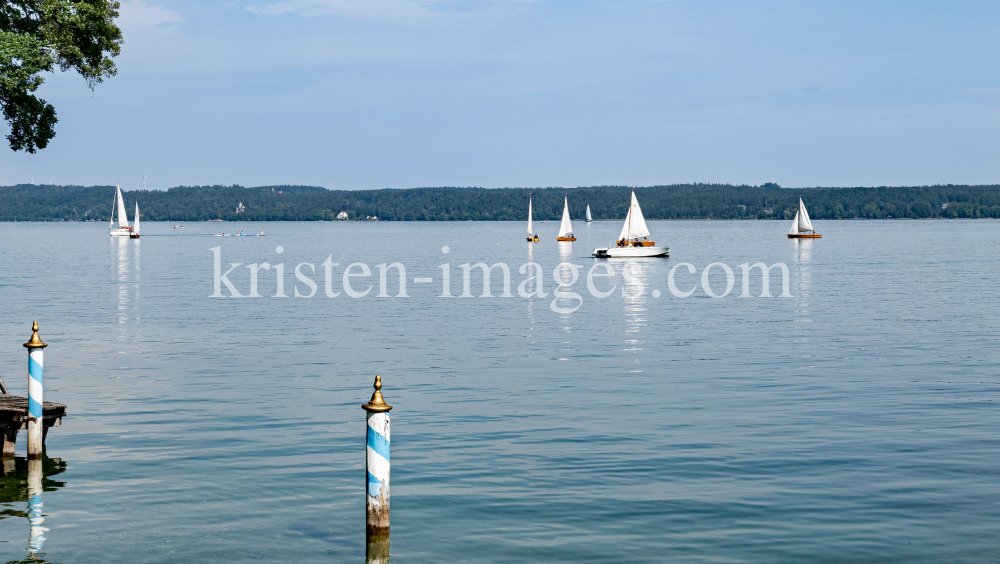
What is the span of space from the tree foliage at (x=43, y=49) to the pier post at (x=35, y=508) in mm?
11231

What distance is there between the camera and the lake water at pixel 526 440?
14156 mm

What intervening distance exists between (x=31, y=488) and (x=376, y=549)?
23.1 feet

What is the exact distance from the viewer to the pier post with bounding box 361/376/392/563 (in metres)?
12.5

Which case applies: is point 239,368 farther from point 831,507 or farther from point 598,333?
point 831,507

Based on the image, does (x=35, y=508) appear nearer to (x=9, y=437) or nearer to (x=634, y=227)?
(x=9, y=437)

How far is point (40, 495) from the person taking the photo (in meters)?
16.3

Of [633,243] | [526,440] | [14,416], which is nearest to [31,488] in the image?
[14,416]

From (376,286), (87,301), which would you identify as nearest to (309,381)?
(87,301)

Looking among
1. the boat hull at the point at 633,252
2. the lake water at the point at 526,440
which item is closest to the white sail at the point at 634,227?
the boat hull at the point at 633,252

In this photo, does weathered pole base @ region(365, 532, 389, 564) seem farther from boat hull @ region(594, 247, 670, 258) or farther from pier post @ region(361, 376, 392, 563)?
boat hull @ region(594, 247, 670, 258)

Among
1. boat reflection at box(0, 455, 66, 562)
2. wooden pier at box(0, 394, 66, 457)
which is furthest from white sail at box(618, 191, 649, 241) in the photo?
boat reflection at box(0, 455, 66, 562)

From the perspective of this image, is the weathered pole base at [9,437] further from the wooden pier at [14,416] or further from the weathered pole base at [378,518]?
the weathered pole base at [378,518]

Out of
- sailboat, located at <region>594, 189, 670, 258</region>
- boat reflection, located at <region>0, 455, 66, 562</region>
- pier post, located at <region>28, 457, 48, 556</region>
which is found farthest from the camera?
sailboat, located at <region>594, 189, 670, 258</region>

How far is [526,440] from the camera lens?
68.2 ft
